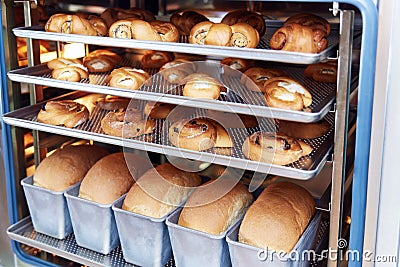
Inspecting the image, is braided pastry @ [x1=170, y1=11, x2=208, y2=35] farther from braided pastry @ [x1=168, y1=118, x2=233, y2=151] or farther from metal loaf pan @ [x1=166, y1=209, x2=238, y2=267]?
metal loaf pan @ [x1=166, y1=209, x2=238, y2=267]

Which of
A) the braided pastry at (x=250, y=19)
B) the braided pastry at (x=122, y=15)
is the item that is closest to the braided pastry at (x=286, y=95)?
the braided pastry at (x=250, y=19)

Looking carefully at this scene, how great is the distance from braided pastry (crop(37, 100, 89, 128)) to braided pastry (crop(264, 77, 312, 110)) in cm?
65

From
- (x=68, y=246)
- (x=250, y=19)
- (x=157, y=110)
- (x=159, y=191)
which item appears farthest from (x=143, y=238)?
(x=250, y=19)

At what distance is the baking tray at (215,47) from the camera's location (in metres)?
1.24

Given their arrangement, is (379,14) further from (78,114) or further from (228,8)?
(78,114)

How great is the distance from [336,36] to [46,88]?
1164 millimetres

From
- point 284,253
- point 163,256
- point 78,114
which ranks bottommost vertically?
point 163,256

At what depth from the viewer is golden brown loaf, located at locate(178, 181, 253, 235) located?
1.52 meters

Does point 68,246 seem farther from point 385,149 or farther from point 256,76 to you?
Result: point 385,149

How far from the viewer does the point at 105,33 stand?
173 cm

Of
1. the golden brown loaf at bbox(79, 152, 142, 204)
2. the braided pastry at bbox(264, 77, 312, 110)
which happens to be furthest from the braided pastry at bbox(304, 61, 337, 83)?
the golden brown loaf at bbox(79, 152, 142, 204)

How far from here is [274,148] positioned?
1379 mm

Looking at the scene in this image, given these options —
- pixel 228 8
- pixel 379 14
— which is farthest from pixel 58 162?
pixel 379 14

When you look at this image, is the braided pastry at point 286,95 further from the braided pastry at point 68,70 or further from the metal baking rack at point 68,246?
the braided pastry at point 68,70
